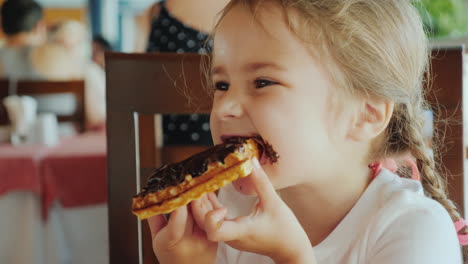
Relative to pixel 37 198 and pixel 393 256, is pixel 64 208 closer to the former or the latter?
pixel 37 198

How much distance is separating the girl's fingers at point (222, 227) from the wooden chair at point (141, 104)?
0.47 meters

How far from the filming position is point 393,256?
0.89 metres

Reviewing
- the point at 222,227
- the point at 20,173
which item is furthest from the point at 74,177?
the point at 222,227

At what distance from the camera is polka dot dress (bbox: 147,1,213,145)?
2117 mm

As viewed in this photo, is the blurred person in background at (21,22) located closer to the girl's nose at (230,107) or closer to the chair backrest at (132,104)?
the chair backrest at (132,104)

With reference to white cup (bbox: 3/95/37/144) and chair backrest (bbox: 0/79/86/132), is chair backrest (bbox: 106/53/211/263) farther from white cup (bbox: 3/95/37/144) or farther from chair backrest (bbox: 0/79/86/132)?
chair backrest (bbox: 0/79/86/132)

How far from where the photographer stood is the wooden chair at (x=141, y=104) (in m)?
1.19

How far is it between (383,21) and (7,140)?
2409mm

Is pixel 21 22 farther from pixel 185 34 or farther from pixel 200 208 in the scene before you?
pixel 200 208

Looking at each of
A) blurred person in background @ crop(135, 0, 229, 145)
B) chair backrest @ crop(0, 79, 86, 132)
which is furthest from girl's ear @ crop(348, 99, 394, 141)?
chair backrest @ crop(0, 79, 86, 132)

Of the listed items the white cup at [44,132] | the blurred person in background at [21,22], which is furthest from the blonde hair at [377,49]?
the blurred person in background at [21,22]

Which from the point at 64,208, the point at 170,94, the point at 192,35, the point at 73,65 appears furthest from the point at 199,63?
the point at 73,65

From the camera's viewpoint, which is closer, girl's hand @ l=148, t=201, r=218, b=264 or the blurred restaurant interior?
girl's hand @ l=148, t=201, r=218, b=264

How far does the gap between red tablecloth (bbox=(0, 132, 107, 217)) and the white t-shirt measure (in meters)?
1.49
